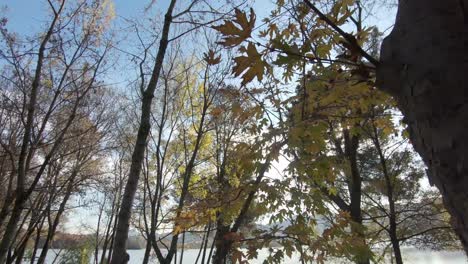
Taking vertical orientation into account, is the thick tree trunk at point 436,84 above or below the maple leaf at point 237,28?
below

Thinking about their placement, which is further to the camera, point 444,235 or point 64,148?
point 64,148

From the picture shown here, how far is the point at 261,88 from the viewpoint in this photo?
302cm

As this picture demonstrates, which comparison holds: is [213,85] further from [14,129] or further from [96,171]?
[96,171]

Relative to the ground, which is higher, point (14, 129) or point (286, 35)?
point (14, 129)

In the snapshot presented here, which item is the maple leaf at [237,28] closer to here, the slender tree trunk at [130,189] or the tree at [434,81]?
the tree at [434,81]

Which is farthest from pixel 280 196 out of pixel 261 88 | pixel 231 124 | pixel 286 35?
pixel 231 124

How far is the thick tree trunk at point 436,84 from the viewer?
0.78m

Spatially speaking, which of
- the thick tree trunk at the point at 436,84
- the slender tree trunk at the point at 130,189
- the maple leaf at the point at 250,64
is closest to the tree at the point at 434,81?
the thick tree trunk at the point at 436,84

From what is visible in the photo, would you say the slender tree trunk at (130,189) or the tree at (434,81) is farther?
the slender tree trunk at (130,189)

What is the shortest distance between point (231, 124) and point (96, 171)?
819 cm

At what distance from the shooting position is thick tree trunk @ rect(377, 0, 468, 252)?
2.56ft

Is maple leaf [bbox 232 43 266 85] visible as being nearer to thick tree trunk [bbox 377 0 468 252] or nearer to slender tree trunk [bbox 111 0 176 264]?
thick tree trunk [bbox 377 0 468 252]

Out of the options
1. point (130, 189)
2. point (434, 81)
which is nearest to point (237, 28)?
point (434, 81)

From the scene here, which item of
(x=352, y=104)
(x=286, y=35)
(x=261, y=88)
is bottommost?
(x=352, y=104)
